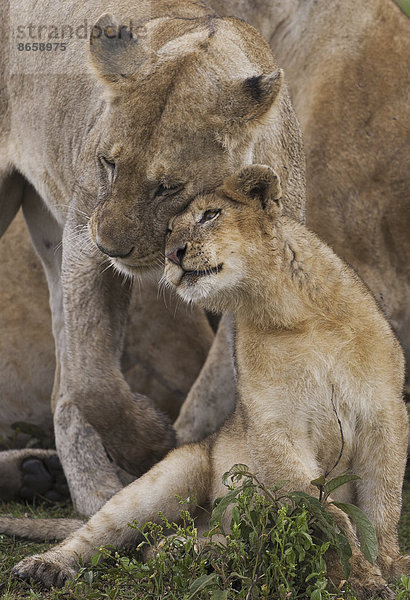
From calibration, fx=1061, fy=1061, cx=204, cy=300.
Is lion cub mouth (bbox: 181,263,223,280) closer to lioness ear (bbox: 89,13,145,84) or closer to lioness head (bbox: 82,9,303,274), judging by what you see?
lioness head (bbox: 82,9,303,274)

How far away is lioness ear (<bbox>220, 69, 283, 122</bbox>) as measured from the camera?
12.5 ft

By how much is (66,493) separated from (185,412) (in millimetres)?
840

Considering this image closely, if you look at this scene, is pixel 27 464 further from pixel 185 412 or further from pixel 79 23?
pixel 79 23

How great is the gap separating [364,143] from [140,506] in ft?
8.31

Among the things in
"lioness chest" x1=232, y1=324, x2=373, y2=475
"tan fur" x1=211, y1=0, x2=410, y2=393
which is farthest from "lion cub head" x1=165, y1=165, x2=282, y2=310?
"tan fur" x1=211, y1=0, x2=410, y2=393

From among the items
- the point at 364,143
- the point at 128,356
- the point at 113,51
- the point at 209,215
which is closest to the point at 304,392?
the point at 209,215

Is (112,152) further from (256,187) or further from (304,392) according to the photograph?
(304,392)

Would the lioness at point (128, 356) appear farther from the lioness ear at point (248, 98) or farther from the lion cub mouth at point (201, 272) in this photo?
the lion cub mouth at point (201, 272)

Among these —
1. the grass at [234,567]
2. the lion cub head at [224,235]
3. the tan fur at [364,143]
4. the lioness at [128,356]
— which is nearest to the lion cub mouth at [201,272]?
the lion cub head at [224,235]

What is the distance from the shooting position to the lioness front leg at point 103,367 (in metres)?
4.84

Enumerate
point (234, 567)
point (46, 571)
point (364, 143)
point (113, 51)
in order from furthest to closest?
point (364, 143) < point (113, 51) < point (46, 571) < point (234, 567)

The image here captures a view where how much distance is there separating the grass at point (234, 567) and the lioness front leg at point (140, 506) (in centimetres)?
13

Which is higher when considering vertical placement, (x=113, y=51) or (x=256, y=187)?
(x=256, y=187)

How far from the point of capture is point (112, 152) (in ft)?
12.5
